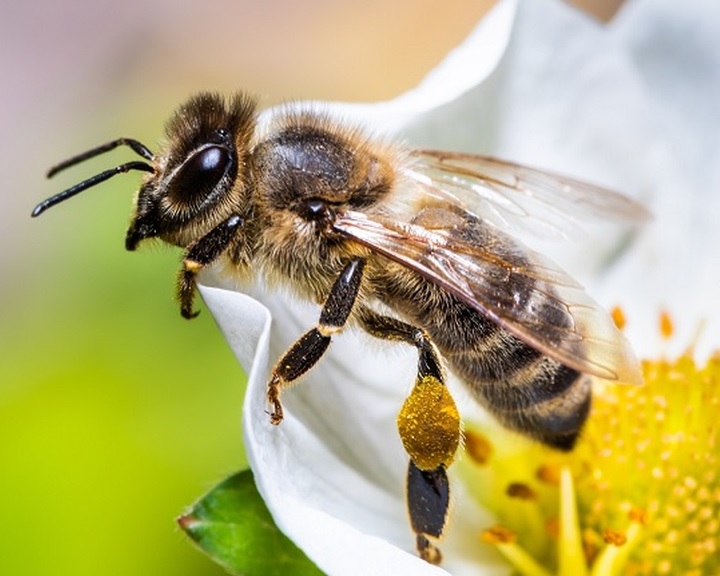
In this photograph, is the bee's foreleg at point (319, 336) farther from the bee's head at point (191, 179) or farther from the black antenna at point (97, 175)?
the black antenna at point (97, 175)

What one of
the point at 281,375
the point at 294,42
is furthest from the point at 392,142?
the point at 294,42

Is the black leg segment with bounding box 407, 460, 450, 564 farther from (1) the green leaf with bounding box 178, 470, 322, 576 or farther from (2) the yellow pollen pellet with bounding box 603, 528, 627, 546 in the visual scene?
(2) the yellow pollen pellet with bounding box 603, 528, 627, 546

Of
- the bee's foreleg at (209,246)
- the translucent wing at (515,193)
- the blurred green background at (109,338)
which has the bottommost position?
the blurred green background at (109,338)

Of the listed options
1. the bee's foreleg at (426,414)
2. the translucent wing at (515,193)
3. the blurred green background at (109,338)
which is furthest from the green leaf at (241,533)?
the blurred green background at (109,338)

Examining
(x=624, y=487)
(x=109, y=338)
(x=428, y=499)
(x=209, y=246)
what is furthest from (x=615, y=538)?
(x=109, y=338)

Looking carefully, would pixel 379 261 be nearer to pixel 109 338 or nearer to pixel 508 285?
pixel 508 285

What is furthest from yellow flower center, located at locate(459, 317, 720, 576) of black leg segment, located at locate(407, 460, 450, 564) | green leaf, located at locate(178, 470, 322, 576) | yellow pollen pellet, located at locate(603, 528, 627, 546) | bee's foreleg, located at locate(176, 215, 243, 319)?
bee's foreleg, located at locate(176, 215, 243, 319)
